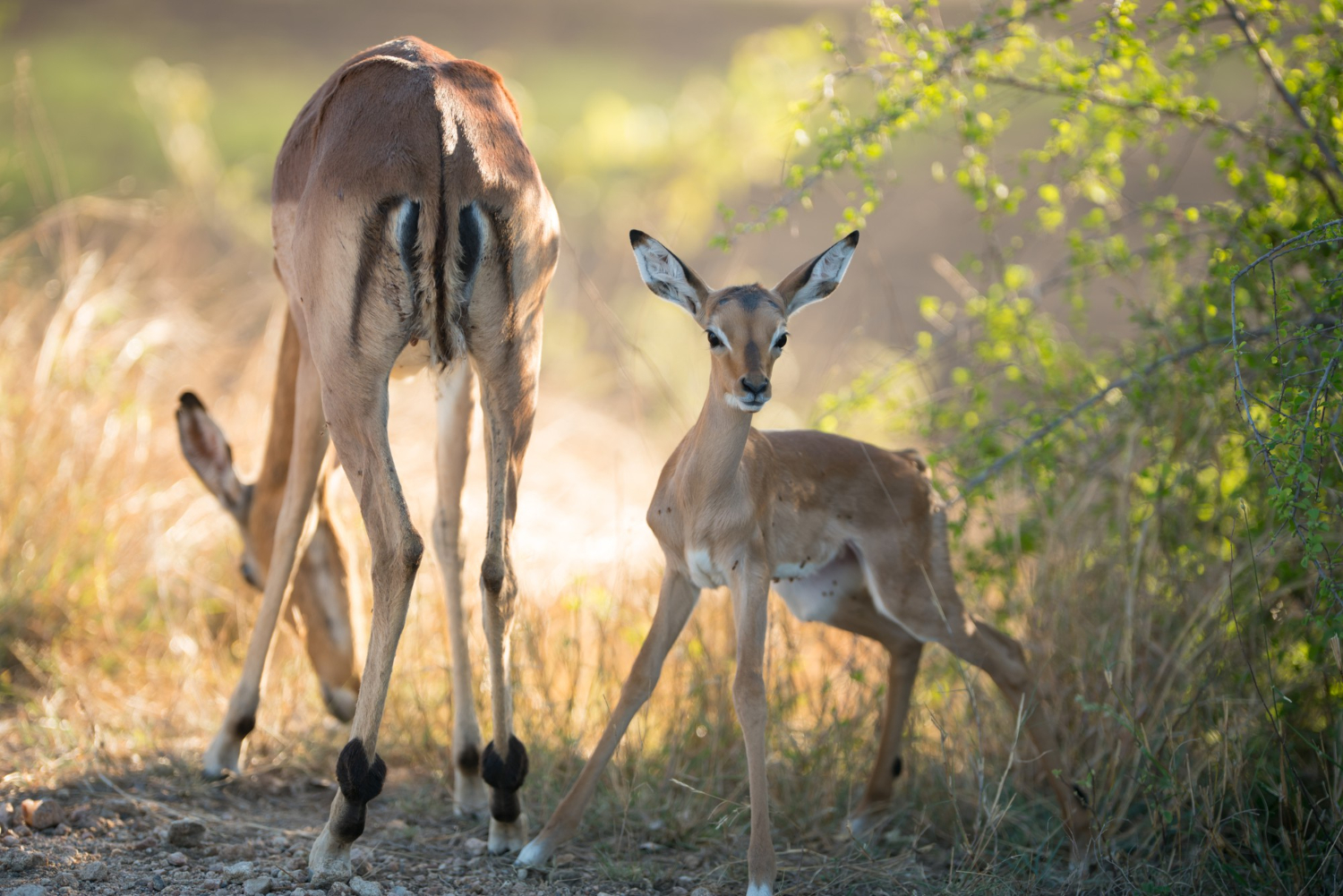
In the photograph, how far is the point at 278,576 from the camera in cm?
489

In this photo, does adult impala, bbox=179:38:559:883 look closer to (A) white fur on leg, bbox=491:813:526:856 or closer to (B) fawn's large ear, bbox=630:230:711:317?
(A) white fur on leg, bbox=491:813:526:856

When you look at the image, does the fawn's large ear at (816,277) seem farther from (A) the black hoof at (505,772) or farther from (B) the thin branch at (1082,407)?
(A) the black hoof at (505,772)

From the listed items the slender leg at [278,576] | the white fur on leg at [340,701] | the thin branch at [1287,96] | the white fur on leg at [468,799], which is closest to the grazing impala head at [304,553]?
the white fur on leg at [340,701]

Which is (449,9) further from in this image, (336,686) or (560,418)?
(336,686)

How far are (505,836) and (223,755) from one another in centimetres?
139

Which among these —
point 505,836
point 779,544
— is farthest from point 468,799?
point 779,544

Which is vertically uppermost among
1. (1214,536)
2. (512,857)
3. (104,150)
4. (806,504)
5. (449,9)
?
(449,9)

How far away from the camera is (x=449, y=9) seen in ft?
83.2

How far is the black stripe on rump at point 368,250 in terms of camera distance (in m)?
3.77

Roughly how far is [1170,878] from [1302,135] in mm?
3343

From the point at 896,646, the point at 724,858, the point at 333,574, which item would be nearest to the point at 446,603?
the point at 333,574

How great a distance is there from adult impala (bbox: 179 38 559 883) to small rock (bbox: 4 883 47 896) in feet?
2.67

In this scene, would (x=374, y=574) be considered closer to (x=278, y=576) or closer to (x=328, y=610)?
(x=278, y=576)

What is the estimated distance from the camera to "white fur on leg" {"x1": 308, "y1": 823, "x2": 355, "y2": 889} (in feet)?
12.6
